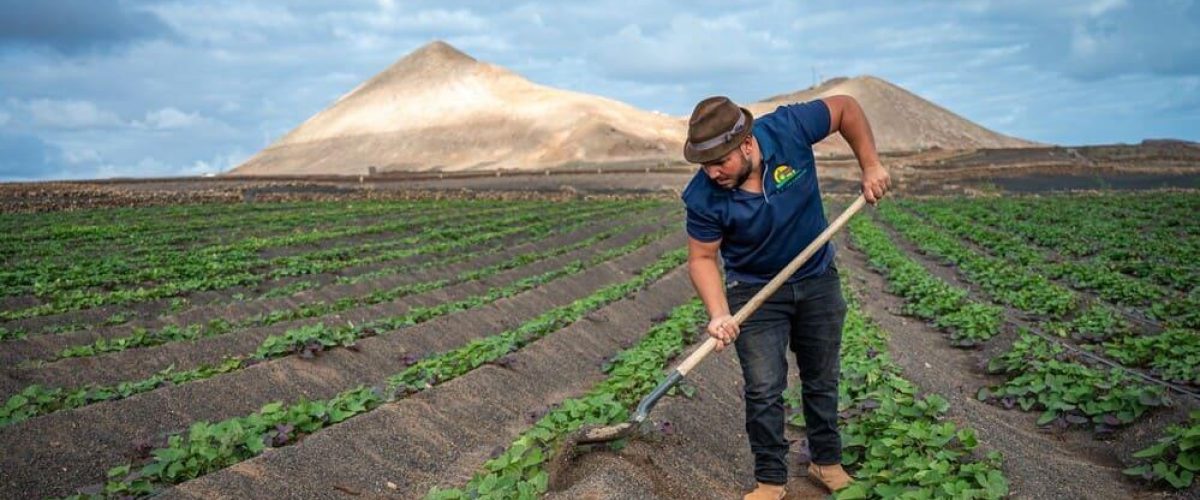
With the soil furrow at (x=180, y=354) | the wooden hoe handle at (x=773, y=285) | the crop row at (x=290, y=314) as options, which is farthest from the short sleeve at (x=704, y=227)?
the crop row at (x=290, y=314)

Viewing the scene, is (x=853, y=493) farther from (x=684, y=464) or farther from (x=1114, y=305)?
(x=1114, y=305)

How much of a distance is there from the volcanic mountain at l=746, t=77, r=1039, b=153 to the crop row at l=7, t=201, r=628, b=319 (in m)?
89.5

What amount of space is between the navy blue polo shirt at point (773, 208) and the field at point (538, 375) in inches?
41.4

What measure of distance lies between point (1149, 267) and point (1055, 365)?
8.30m

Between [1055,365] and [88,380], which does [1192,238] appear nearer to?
[1055,365]

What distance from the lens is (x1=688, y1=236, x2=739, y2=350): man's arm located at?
4.29 meters

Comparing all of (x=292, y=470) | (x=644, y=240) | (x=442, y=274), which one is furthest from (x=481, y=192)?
(x=292, y=470)

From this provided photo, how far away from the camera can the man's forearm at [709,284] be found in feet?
14.4

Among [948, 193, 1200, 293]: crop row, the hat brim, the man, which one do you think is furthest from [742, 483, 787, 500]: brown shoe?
[948, 193, 1200, 293]: crop row

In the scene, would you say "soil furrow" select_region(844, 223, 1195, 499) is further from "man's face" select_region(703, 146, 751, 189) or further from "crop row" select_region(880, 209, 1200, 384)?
"man's face" select_region(703, 146, 751, 189)

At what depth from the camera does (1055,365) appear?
259 inches

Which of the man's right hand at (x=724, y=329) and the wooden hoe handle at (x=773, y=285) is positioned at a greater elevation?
the wooden hoe handle at (x=773, y=285)

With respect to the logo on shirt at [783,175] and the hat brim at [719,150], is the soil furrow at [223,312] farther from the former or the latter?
the logo on shirt at [783,175]

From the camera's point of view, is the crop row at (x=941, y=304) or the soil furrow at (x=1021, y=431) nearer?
the soil furrow at (x=1021, y=431)
